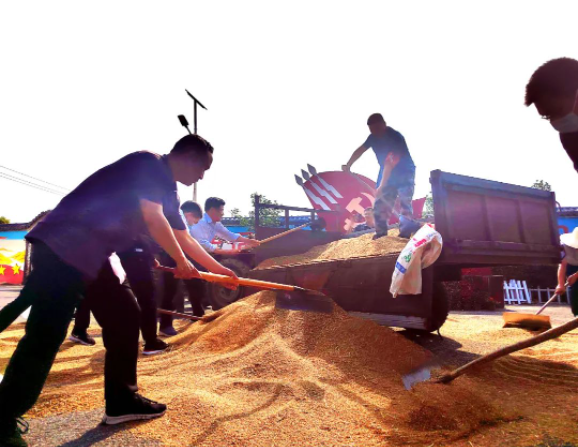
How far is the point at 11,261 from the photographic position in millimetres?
20938

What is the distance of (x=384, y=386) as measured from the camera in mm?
2713

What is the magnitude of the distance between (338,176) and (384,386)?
942cm

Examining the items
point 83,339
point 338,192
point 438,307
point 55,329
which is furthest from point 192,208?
point 338,192

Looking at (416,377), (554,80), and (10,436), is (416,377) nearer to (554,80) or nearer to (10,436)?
(554,80)

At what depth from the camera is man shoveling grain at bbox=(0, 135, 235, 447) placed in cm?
176

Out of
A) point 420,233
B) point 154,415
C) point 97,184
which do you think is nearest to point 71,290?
point 97,184

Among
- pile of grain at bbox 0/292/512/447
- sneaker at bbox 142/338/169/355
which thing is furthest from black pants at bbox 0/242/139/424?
sneaker at bbox 142/338/169/355

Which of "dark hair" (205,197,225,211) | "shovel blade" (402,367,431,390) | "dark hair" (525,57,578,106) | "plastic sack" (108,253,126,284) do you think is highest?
"dark hair" (205,197,225,211)

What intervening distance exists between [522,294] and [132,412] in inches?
584

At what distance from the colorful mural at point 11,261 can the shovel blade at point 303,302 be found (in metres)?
21.7

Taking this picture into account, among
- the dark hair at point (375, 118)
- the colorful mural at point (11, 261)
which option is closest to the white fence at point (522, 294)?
the dark hair at point (375, 118)

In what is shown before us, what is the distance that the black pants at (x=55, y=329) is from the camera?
68.1 inches

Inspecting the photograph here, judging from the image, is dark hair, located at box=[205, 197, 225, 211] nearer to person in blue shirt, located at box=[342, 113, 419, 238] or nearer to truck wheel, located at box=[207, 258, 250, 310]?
truck wheel, located at box=[207, 258, 250, 310]

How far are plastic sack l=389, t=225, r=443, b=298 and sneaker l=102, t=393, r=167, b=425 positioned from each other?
2.25 meters
